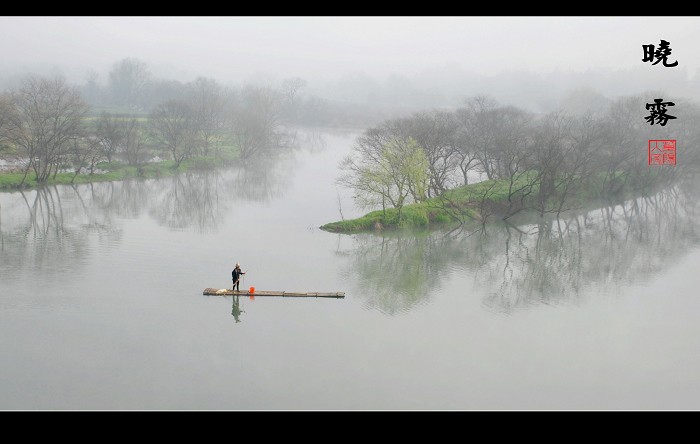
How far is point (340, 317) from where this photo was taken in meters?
17.0

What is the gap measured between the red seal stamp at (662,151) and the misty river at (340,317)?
541 inches

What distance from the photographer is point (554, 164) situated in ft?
114

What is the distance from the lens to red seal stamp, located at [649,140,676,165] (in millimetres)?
43594

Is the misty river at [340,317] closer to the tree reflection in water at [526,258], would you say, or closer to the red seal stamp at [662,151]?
the tree reflection in water at [526,258]

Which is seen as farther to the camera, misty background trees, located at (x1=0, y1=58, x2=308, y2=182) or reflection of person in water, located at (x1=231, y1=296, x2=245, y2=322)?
misty background trees, located at (x1=0, y1=58, x2=308, y2=182)

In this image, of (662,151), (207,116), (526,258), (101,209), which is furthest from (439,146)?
(207,116)

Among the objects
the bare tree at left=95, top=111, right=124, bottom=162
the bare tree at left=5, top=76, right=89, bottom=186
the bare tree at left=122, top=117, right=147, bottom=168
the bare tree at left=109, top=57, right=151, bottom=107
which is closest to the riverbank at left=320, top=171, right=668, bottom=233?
the bare tree at left=5, top=76, right=89, bottom=186

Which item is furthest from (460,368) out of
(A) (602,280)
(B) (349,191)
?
(B) (349,191)

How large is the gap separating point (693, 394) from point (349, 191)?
3158 centimetres

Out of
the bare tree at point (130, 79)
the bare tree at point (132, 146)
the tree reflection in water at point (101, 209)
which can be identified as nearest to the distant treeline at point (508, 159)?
the tree reflection in water at point (101, 209)

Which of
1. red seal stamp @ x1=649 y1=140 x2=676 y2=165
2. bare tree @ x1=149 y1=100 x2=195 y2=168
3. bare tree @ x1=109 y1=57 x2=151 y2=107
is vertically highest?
bare tree @ x1=109 y1=57 x2=151 y2=107

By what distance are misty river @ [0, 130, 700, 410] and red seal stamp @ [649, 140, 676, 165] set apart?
541 inches

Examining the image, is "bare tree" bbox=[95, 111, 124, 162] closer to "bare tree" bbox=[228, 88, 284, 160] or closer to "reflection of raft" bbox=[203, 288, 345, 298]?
"bare tree" bbox=[228, 88, 284, 160]
